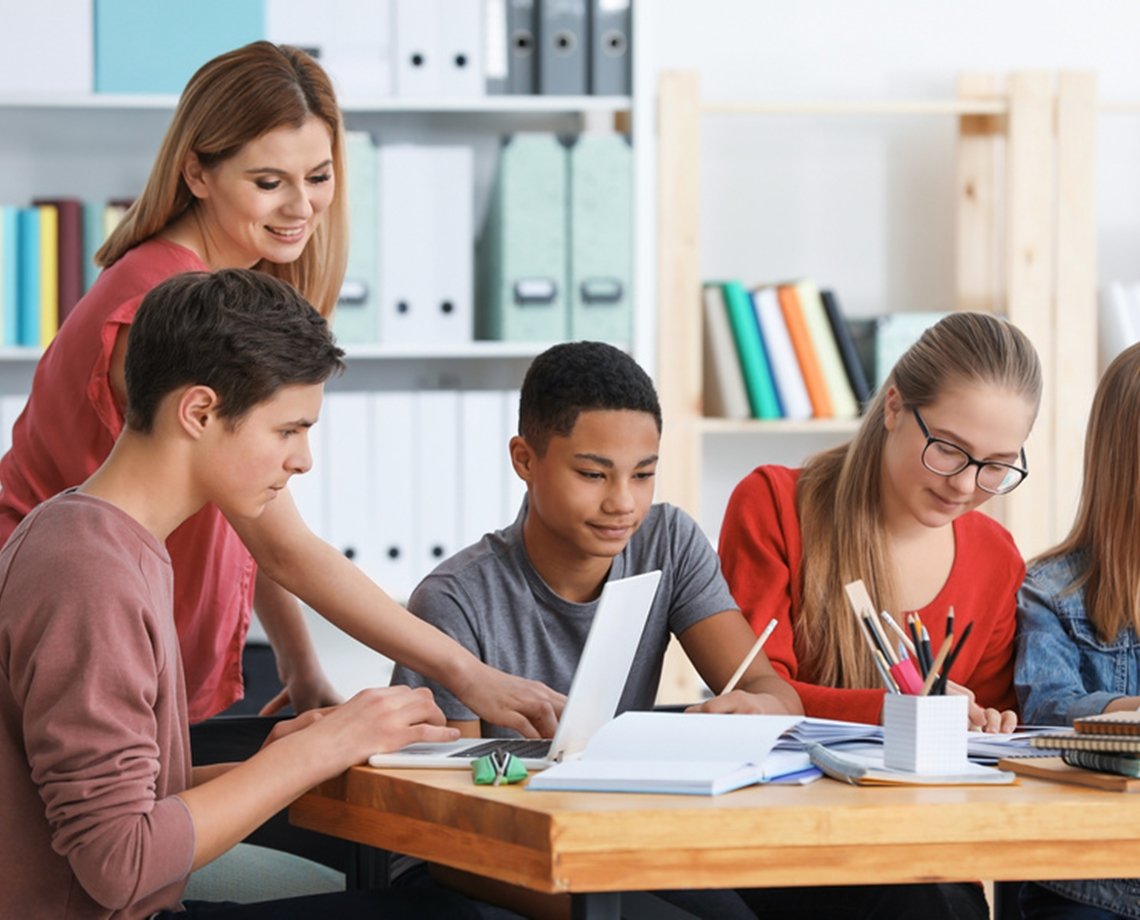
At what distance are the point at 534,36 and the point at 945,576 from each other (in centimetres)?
166

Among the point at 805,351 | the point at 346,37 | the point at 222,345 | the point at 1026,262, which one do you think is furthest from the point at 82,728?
the point at 1026,262

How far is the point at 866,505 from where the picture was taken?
1876 millimetres

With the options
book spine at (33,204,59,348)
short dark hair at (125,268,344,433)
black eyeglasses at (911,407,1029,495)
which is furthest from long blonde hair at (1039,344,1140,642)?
book spine at (33,204,59,348)

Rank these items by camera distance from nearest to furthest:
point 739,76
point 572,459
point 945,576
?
point 572,459, point 945,576, point 739,76

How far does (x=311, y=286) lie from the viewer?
194 cm

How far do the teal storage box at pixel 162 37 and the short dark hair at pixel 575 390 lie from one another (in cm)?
155

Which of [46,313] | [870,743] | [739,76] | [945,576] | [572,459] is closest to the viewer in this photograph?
[870,743]

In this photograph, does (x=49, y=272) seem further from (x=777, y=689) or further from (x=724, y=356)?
(x=777, y=689)

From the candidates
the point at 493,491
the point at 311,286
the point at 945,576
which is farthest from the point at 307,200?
the point at 493,491

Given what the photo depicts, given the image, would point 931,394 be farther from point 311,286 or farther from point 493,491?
point 493,491

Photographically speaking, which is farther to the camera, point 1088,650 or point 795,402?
point 795,402

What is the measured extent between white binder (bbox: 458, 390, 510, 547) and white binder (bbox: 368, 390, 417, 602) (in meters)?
0.10

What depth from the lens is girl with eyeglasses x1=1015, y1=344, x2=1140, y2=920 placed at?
1741 millimetres

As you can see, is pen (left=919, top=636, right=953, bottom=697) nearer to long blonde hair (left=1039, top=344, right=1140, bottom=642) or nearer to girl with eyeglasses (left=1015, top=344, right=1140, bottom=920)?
girl with eyeglasses (left=1015, top=344, right=1140, bottom=920)
